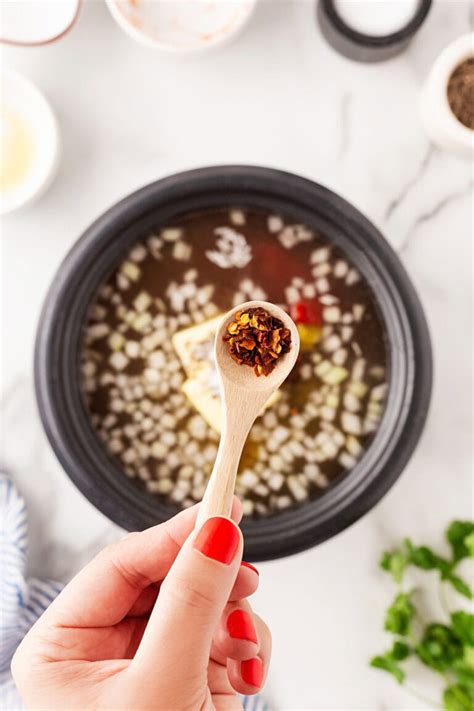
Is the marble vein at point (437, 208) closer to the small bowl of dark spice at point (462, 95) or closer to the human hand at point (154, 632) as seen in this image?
the small bowl of dark spice at point (462, 95)

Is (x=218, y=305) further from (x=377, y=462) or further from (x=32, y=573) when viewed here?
(x=32, y=573)

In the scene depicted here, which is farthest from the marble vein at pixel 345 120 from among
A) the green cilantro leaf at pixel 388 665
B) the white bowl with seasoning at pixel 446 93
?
the green cilantro leaf at pixel 388 665

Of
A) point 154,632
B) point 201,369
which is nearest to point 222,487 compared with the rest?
point 154,632

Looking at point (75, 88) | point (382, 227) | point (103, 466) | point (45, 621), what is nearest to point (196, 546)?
point (45, 621)

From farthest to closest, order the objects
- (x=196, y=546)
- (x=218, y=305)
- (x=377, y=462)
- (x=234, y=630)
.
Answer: (x=218, y=305) < (x=377, y=462) < (x=234, y=630) < (x=196, y=546)

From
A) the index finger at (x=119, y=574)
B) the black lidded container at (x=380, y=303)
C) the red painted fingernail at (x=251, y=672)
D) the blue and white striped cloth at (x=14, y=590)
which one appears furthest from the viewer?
the blue and white striped cloth at (x=14, y=590)

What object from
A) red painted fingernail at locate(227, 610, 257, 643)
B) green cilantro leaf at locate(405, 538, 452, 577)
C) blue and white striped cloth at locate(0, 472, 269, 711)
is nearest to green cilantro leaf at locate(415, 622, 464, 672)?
green cilantro leaf at locate(405, 538, 452, 577)
